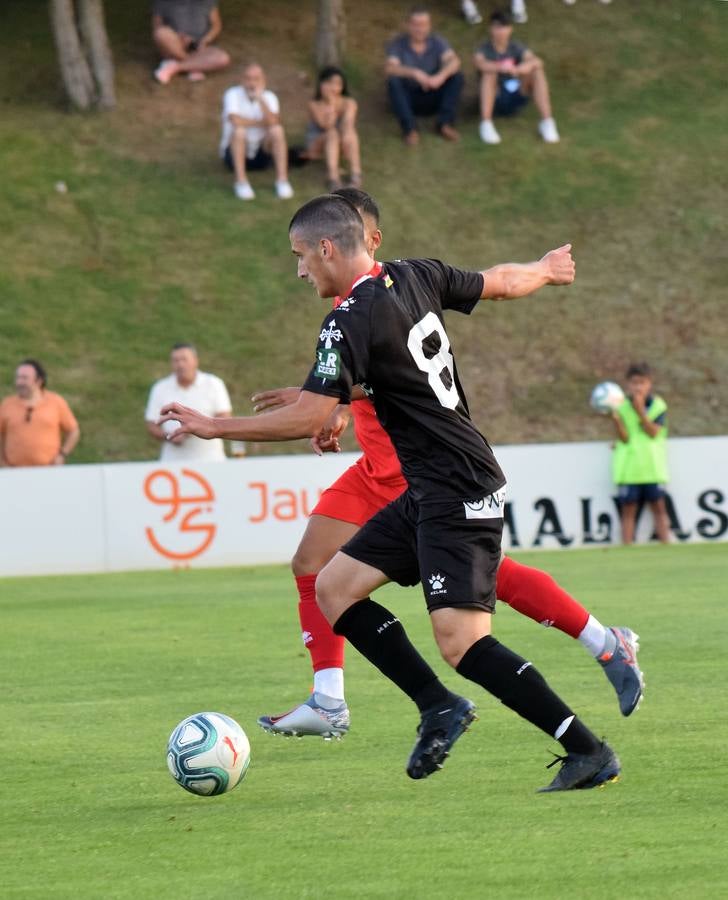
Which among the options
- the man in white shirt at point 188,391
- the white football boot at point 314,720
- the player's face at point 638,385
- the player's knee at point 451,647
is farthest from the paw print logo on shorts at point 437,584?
the player's face at point 638,385

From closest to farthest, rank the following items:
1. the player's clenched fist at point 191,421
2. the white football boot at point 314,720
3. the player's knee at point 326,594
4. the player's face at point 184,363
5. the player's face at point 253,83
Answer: the player's clenched fist at point 191,421 < the player's knee at point 326,594 < the white football boot at point 314,720 < the player's face at point 184,363 < the player's face at point 253,83

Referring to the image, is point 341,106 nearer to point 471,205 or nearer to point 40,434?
point 471,205

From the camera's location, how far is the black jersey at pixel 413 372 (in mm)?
5355

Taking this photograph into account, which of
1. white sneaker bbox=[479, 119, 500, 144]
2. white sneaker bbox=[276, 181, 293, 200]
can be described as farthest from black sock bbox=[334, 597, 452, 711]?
white sneaker bbox=[479, 119, 500, 144]

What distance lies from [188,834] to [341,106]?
18.4 metres

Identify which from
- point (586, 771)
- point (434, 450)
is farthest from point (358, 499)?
point (586, 771)

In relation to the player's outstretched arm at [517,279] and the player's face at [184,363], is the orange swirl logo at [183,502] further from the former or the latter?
the player's outstretched arm at [517,279]

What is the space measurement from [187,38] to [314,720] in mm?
21516

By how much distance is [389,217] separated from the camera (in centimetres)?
2456

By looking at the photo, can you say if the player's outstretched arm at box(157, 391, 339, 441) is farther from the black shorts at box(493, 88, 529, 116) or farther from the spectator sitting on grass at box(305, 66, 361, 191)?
the black shorts at box(493, 88, 529, 116)

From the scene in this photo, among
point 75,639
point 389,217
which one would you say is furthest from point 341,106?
point 75,639

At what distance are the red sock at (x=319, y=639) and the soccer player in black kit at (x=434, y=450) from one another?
45.5 inches

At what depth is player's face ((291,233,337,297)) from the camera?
5586 millimetres

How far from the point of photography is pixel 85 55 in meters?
26.2
